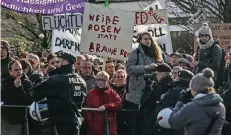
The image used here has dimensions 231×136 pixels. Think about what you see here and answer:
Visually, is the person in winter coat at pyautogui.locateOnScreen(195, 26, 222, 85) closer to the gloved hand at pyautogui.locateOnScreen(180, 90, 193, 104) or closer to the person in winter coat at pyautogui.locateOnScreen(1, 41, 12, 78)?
the gloved hand at pyautogui.locateOnScreen(180, 90, 193, 104)

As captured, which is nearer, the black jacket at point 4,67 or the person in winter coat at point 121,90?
the black jacket at point 4,67

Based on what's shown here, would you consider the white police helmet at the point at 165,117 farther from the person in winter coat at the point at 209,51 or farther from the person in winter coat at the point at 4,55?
the person in winter coat at the point at 4,55

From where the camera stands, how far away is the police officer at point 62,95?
770 cm

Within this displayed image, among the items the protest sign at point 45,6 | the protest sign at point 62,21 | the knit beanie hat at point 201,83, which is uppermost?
the protest sign at point 45,6

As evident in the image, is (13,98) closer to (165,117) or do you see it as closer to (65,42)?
(165,117)

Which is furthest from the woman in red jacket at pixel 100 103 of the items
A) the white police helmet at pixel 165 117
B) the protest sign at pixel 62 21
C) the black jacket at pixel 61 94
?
the protest sign at pixel 62 21

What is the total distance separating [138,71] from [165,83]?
1.02m


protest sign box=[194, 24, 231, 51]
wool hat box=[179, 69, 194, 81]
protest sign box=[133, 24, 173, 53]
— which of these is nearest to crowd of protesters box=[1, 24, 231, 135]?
wool hat box=[179, 69, 194, 81]

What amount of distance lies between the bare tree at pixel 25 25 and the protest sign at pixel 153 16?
19820 mm

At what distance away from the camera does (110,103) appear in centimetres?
889

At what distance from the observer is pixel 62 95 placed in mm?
7730

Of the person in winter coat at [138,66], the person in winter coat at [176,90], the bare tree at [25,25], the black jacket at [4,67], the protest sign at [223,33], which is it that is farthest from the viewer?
the bare tree at [25,25]

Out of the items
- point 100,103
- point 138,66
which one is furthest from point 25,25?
point 100,103

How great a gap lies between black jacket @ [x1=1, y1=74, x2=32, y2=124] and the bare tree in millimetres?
23494
